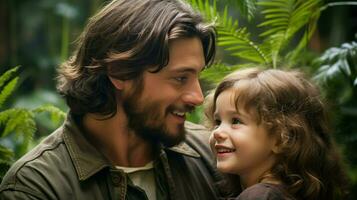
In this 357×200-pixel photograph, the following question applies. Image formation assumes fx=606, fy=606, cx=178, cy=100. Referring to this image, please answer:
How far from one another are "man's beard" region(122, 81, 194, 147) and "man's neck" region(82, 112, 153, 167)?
44 mm

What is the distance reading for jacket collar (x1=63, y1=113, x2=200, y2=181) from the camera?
262cm

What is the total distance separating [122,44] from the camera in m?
2.92

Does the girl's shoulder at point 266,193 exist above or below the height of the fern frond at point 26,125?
below

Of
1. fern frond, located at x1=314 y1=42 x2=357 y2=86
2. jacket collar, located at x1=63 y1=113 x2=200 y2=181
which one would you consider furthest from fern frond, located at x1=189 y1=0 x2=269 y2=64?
jacket collar, located at x1=63 y1=113 x2=200 y2=181

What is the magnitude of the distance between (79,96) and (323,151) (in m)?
1.15

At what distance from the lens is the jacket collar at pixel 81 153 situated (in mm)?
2623

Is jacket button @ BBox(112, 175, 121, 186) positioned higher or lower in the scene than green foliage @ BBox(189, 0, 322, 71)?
lower

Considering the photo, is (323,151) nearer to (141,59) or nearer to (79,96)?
(141,59)

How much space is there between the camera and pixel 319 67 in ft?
11.7

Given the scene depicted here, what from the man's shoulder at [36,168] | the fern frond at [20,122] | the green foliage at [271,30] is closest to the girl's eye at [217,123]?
the green foliage at [271,30]

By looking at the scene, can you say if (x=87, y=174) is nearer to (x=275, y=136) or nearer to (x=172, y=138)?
(x=172, y=138)

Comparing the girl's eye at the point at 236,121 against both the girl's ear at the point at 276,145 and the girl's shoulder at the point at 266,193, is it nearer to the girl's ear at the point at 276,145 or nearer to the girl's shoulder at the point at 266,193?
the girl's ear at the point at 276,145

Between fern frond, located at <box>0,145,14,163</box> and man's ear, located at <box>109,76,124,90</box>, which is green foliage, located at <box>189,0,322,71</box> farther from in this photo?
fern frond, located at <box>0,145,14,163</box>

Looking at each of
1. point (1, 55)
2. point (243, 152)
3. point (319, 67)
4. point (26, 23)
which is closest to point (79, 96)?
point (243, 152)
